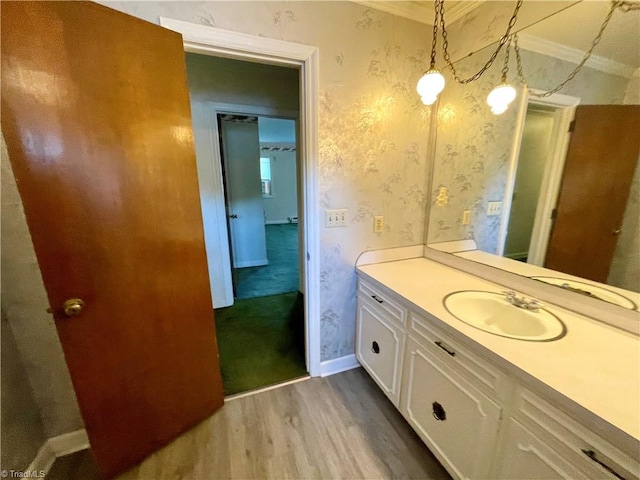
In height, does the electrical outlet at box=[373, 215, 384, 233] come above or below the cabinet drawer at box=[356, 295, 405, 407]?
above

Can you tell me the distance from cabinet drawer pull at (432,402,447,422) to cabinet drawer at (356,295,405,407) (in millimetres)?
248

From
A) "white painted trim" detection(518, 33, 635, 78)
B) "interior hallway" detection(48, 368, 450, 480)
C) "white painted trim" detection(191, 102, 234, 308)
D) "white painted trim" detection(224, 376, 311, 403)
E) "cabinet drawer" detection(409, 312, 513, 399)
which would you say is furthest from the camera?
"white painted trim" detection(191, 102, 234, 308)

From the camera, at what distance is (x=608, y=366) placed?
80cm

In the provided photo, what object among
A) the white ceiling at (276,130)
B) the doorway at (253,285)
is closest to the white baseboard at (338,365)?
the doorway at (253,285)

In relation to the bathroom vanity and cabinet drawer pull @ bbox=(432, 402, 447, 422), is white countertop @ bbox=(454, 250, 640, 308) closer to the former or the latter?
the bathroom vanity

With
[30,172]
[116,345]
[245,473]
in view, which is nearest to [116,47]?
[30,172]

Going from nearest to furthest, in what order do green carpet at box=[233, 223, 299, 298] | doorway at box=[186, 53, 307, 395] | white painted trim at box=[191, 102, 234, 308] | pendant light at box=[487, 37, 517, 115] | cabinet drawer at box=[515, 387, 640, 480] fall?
cabinet drawer at box=[515, 387, 640, 480] → pendant light at box=[487, 37, 517, 115] → doorway at box=[186, 53, 307, 395] → white painted trim at box=[191, 102, 234, 308] → green carpet at box=[233, 223, 299, 298]

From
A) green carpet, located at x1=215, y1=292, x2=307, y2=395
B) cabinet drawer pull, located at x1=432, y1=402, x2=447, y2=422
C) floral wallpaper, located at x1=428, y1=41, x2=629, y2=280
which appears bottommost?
green carpet, located at x1=215, y1=292, x2=307, y2=395

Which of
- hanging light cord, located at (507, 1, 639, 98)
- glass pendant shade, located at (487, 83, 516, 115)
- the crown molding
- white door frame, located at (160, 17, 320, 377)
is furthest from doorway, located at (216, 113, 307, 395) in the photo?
hanging light cord, located at (507, 1, 639, 98)

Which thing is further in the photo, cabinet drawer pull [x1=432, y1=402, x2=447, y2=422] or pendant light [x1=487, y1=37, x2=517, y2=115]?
pendant light [x1=487, y1=37, x2=517, y2=115]

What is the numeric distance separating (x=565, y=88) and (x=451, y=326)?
120cm

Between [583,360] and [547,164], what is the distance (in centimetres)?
94

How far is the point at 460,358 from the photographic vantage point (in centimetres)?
102

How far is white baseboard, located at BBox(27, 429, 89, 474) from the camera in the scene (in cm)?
122
